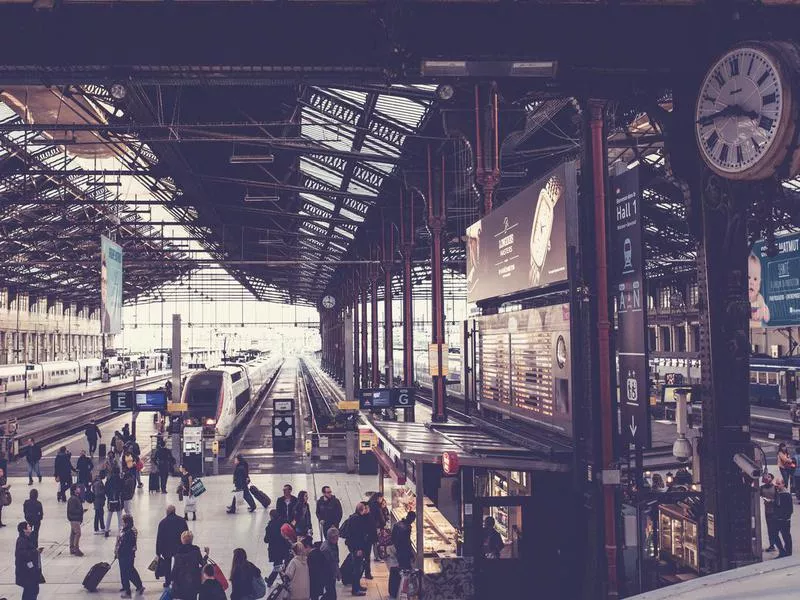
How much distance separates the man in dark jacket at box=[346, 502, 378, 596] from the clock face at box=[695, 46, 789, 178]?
8385 mm

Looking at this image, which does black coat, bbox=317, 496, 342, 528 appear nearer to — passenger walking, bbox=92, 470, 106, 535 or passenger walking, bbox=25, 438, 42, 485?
passenger walking, bbox=92, 470, 106, 535

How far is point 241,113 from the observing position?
899 inches

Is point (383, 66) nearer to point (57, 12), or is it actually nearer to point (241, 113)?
point (57, 12)

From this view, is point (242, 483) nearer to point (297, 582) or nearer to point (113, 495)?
point (113, 495)

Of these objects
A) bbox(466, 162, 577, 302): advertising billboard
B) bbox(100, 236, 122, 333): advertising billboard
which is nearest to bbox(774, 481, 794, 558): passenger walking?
bbox(466, 162, 577, 302): advertising billboard

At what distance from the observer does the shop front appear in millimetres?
11203

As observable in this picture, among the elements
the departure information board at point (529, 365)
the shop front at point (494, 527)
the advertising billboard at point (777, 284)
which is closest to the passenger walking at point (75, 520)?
the shop front at point (494, 527)

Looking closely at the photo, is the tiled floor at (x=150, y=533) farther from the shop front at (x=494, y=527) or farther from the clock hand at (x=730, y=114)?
the clock hand at (x=730, y=114)

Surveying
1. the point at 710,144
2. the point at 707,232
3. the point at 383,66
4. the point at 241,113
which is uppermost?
the point at 241,113

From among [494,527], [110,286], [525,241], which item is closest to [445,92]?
[525,241]

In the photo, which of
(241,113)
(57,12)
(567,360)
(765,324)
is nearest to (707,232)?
(567,360)

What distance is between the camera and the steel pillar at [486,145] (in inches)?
612

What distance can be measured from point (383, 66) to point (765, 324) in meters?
7.63

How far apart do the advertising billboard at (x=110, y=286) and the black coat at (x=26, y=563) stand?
858cm
